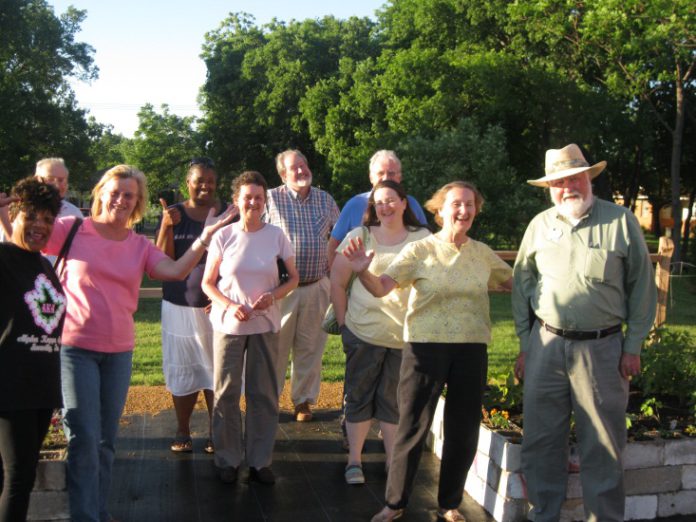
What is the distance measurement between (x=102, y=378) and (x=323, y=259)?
243 centimetres

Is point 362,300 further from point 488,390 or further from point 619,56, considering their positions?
point 619,56

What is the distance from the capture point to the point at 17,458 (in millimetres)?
3217

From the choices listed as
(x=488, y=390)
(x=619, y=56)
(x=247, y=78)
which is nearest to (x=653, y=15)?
(x=619, y=56)

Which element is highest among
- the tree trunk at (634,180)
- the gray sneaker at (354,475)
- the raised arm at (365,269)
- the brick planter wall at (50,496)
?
the tree trunk at (634,180)

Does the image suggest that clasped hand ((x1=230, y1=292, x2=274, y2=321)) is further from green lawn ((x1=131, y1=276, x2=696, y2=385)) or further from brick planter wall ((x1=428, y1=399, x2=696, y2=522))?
green lawn ((x1=131, y1=276, x2=696, y2=385))

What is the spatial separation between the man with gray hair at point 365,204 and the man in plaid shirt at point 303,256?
363mm

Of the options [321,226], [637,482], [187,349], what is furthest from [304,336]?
[637,482]

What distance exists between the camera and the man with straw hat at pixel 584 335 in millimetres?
3801

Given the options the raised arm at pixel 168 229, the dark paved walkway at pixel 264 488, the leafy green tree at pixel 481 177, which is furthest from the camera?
the leafy green tree at pixel 481 177

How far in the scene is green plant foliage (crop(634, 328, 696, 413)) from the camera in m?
5.20

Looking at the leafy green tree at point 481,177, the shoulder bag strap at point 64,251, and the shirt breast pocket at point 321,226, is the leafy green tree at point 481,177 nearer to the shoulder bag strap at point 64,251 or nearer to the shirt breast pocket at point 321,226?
the shirt breast pocket at point 321,226

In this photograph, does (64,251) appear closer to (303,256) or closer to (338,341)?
(303,256)

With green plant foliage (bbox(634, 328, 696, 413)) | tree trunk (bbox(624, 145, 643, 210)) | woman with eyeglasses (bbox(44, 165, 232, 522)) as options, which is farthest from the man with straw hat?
tree trunk (bbox(624, 145, 643, 210))

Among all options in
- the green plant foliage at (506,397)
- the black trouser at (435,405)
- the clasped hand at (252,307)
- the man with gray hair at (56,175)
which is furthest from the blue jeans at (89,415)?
the green plant foliage at (506,397)
